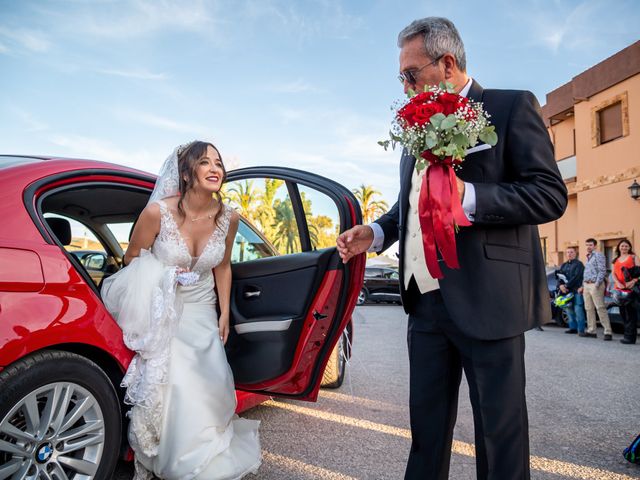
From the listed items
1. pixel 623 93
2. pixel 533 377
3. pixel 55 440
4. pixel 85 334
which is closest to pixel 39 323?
pixel 85 334

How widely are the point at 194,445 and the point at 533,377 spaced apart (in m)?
4.30

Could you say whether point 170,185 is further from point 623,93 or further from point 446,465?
point 623,93

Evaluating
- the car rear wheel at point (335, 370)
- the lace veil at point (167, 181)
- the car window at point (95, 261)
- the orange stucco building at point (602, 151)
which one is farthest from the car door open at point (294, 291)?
the orange stucco building at point (602, 151)

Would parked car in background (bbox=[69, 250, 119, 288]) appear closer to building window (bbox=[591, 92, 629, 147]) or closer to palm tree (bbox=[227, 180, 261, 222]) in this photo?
palm tree (bbox=[227, 180, 261, 222])

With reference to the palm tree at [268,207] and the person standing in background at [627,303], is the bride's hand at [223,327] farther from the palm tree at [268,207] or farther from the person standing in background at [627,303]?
the person standing in background at [627,303]

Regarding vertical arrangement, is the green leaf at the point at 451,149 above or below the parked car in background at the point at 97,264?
above

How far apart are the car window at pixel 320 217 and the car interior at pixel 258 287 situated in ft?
0.39

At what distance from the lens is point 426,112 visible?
5.63 ft

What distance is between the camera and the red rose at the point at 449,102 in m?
1.72

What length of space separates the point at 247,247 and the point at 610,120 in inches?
613

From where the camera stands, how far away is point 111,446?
8.03 feet

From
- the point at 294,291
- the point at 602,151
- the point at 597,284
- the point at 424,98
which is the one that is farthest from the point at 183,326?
the point at 602,151

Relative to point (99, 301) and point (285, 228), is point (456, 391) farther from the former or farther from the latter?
point (285, 228)

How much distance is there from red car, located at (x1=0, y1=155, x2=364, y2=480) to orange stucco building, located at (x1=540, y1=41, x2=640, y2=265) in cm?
1392
